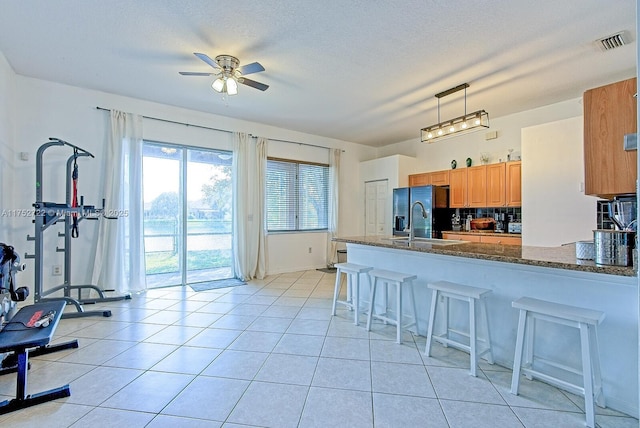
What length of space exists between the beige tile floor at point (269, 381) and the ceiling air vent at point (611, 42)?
10.2ft

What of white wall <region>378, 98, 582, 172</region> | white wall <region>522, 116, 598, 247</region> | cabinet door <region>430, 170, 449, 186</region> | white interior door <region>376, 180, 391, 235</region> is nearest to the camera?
white wall <region>522, 116, 598, 247</region>

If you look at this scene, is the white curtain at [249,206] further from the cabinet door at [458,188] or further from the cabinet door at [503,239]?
the cabinet door at [503,239]

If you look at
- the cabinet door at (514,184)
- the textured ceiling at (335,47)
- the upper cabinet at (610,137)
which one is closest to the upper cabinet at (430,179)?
the cabinet door at (514,184)

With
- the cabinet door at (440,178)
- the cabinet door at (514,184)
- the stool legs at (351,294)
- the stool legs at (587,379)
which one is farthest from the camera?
the cabinet door at (440,178)

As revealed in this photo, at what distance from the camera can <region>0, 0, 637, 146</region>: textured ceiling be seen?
2414 mm

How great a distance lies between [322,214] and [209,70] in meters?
3.69

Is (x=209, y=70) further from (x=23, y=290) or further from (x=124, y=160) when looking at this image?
(x=23, y=290)

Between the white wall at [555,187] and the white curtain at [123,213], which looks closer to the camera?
the white wall at [555,187]

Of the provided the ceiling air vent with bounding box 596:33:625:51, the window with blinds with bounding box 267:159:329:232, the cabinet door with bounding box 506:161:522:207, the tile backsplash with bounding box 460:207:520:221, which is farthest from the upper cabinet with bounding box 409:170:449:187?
the ceiling air vent with bounding box 596:33:625:51

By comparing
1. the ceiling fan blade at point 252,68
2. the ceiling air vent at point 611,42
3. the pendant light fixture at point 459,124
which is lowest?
the pendant light fixture at point 459,124

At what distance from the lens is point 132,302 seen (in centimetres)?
393

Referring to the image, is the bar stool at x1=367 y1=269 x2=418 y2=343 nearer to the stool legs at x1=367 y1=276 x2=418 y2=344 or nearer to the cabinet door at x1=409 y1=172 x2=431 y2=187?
the stool legs at x1=367 y1=276 x2=418 y2=344

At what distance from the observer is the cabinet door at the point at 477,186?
4.96 metres

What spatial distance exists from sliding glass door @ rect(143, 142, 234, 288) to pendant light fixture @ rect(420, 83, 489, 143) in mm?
3404
